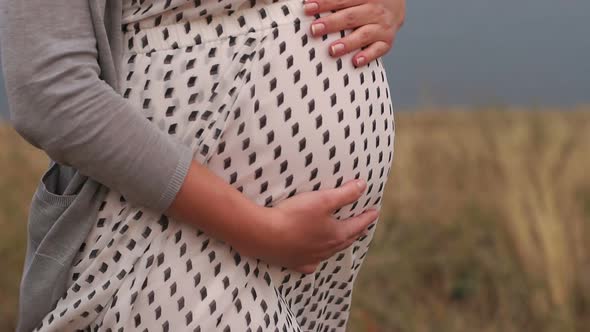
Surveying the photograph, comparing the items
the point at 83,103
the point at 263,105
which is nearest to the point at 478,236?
the point at 263,105

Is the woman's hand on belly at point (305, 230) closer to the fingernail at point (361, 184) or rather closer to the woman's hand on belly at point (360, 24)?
the fingernail at point (361, 184)

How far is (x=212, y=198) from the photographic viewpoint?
104 cm

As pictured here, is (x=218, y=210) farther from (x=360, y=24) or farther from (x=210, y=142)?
(x=360, y=24)

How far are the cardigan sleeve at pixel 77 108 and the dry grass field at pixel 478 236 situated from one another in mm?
1801

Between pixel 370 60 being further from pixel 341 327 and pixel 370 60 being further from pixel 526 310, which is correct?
pixel 526 310

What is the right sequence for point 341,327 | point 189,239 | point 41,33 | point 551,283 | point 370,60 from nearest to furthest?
point 41,33 < point 189,239 < point 370,60 < point 341,327 < point 551,283

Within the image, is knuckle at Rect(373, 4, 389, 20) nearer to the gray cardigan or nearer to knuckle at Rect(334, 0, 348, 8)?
knuckle at Rect(334, 0, 348, 8)

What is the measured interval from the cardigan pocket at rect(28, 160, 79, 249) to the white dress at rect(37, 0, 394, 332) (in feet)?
0.23

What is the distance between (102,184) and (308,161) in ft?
0.93

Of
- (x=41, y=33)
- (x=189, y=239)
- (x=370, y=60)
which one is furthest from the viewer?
(x=370, y=60)

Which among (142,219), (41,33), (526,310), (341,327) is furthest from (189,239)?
(526,310)

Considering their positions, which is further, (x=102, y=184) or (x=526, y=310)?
(x=526, y=310)

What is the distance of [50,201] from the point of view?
115 cm

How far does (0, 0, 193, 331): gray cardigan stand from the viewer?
3.21ft
